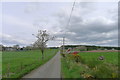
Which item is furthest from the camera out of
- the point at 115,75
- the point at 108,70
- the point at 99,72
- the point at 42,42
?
the point at 42,42

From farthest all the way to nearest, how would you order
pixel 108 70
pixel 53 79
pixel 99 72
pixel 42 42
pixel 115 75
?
pixel 42 42 → pixel 53 79 → pixel 99 72 → pixel 108 70 → pixel 115 75

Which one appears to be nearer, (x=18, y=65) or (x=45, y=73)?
(x=45, y=73)

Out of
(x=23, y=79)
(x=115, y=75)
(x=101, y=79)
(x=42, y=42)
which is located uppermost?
(x=42, y=42)

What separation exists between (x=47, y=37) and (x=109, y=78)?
679 inches

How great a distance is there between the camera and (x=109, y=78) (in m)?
5.66

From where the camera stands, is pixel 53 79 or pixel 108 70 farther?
pixel 53 79

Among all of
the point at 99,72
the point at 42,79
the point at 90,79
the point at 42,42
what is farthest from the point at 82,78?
the point at 42,42

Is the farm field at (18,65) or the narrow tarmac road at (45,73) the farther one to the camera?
the farm field at (18,65)

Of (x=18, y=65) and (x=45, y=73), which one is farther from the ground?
(x=45, y=73)

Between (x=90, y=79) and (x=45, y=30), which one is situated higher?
(x=45, y=30)

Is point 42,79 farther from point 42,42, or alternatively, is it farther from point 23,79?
point 42,42

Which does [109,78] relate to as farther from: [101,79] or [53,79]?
[53,79]

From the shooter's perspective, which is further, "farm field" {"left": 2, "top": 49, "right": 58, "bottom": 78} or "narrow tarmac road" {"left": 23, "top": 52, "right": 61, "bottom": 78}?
"farm field" {"left": 2, "top": 49, "right": 58, "bottom": 78}

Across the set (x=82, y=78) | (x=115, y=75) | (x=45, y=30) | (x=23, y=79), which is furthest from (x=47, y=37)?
(x=115, y=75)
